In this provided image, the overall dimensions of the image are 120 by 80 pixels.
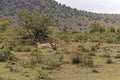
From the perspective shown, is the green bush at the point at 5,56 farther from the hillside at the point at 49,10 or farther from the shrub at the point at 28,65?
the hillside at the point at 49,10

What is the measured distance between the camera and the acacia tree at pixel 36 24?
1585 inches

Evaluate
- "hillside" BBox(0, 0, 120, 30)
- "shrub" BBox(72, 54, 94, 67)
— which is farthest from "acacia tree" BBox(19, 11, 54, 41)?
"hillside" BBox(0, 0, 120, 30)

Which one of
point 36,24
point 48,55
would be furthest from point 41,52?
point 36,24

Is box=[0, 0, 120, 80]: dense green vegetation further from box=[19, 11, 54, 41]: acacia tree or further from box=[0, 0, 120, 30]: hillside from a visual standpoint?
box=[0, 0, 120, 30]: hillside

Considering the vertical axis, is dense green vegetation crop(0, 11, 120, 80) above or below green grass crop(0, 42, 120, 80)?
above

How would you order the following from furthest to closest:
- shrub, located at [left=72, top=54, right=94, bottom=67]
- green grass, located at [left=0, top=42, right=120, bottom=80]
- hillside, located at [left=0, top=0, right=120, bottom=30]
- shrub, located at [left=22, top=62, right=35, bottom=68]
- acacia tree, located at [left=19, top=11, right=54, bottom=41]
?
hillside, located at [left=0, top=0, right=120, bottom=30], acacia tree, located at [left=19, top=11, right=54, bottom=41], shrub, located at [left=72, top=54, right=94, bottom=67], shrub, located at [left=22, top=62, right=35, bottom=68], green grass, located at [left=0, top=42, right=120, bottom=80]

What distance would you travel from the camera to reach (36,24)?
40.4 metres

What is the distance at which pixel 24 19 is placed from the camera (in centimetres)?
4128

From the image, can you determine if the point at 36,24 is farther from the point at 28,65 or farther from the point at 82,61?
the point at 28,65

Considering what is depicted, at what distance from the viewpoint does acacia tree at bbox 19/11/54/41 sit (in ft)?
132

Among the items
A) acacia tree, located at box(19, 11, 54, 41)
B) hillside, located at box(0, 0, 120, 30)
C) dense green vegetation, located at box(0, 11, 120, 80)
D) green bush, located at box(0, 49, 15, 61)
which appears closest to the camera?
dense green vegetation, located at box(0, 11, 120, 80)

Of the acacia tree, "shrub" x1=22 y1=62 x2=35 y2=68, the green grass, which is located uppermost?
the acacia tree

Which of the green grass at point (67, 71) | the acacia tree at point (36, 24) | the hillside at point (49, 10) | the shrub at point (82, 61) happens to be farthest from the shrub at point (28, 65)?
the hillside at point (49, 10)

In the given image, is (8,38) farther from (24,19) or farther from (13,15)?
(13,15)
